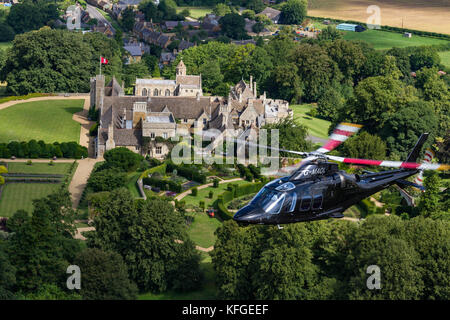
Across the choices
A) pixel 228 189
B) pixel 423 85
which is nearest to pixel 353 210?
pixel 228 189

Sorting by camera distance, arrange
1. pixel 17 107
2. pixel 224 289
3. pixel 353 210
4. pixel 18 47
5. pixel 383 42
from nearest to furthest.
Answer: pixel 224 289 → pixel 353 210 → pixel 17 107 → pixel 18 47 → pixel 383 42

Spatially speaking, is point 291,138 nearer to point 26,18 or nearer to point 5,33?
point 5,33

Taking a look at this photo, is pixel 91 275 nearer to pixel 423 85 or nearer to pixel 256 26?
pixel 423 85

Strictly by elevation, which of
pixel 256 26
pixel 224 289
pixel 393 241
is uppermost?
pixel 393 241

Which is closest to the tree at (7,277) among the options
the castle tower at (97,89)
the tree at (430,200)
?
the tree at (430,200)

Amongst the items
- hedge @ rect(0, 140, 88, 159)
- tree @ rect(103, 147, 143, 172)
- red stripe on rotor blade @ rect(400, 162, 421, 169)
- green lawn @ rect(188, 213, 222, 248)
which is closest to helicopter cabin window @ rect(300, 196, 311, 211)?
red stripe on rotor blade @ rect(400, 162, 421, 169)

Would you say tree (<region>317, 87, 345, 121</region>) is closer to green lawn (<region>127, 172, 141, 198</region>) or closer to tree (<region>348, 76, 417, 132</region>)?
tree (<region>348, 76, 417, 132</region>)
